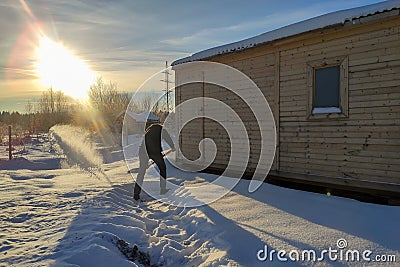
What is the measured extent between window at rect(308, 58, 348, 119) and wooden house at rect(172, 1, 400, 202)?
2 centimetres

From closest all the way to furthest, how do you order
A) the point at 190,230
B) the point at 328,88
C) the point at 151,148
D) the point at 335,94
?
the point at 190,230, the point at 335,94, the point at 328,88, the point at 151,148

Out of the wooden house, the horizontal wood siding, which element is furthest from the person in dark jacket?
the horizontal wood siding

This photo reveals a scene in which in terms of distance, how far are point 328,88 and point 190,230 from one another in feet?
15.1

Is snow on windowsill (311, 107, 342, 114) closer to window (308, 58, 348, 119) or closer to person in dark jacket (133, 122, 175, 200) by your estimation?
window (308, 58, 348, 119)

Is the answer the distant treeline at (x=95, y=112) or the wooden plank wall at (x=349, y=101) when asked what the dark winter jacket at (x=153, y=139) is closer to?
the wooden plank wall at (x=349, y=101)

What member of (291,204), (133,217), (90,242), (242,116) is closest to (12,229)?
(90,242)

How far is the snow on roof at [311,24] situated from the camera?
19.9 feet

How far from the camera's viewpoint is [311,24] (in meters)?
7.11

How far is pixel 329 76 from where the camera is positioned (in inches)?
283

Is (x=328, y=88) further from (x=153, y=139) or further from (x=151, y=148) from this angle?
(x=151, y=148)

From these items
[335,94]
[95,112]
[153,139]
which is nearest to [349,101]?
[335,94]

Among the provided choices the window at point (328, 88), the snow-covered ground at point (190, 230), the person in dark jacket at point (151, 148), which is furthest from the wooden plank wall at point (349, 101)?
the person in dark jacket at point (151, 148)

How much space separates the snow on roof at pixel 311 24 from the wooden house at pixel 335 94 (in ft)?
0.06

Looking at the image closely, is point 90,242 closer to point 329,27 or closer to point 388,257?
point 388,257
